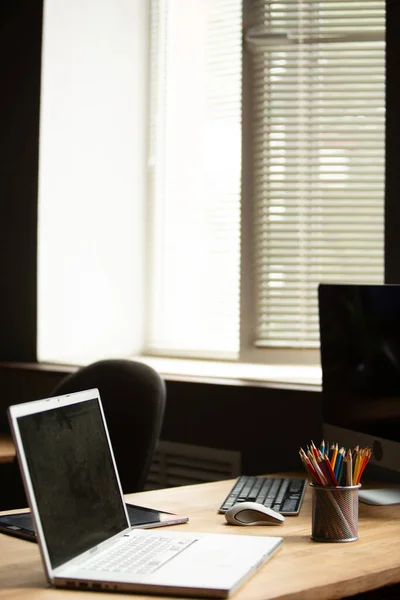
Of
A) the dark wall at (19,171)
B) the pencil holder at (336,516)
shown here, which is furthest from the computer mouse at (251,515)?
the dark wall at (19,171)

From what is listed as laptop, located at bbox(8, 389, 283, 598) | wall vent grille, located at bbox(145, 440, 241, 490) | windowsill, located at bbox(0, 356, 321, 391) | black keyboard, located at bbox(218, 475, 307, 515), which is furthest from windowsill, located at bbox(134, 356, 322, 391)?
laptop, located at bbox(8, 389, 283, 598)

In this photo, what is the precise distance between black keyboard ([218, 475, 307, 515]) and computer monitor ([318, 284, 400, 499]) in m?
0.19

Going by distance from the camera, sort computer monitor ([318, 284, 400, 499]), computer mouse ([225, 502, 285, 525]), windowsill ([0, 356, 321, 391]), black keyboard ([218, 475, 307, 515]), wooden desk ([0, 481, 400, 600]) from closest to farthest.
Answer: wooden desk ([0, 481, 400, 600]) → computer mouse ([225, 502, 285, 525]) → black keyboard ([218, 475, 307, 515]) → computer monitor ([318, 284, 400, 499]) → windowsill ([0, 356, 321, 391])

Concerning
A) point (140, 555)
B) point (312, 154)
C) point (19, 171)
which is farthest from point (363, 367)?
point (19, 171)

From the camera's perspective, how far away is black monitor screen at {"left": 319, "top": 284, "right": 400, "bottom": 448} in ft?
7.04

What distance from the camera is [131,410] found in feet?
8.57

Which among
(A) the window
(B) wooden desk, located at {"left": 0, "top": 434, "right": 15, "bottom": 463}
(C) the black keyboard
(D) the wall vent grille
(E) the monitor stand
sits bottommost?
(D) the wall vent grille

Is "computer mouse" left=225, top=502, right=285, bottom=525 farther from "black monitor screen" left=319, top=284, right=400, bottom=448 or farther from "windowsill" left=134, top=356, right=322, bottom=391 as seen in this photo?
"windowsill" left=134, top=356, right=322, bottom=391

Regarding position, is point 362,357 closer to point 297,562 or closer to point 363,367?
point 363,367

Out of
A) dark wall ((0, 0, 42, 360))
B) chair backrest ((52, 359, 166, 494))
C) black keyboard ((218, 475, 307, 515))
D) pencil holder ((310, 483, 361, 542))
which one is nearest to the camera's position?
pencil holder ((310, 483, 361, 542))

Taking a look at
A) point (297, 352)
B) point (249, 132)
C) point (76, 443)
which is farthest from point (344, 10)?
point (76, 443)

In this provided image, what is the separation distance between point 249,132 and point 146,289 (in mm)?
850

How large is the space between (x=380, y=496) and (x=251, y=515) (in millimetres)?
425

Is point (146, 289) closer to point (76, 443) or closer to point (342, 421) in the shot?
point (342, 421)
